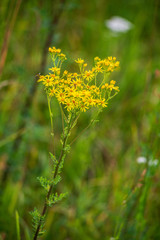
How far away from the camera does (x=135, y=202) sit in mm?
1396

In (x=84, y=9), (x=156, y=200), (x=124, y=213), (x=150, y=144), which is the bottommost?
(x=124, y=213)

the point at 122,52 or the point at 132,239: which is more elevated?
the point at 122,52

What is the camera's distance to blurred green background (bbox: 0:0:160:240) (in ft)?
4.65

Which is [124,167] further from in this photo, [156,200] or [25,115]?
[25,115]

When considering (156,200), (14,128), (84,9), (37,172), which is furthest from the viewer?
(84,9)

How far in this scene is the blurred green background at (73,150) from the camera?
142 cm

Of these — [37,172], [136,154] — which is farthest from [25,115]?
[136,154]

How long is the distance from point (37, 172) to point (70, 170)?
27 cm

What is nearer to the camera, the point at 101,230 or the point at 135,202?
the point at 135,202

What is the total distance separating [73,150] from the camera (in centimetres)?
227

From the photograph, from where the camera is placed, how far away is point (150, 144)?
4.62 feet

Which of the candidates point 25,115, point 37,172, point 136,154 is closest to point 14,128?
point 25,115

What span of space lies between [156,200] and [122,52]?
2.31 meters

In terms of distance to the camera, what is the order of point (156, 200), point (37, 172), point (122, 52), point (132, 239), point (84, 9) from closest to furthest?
point (132, 239) → point (156, 200) → point (37, 172) → point (84, 9) → point (122, 52)
